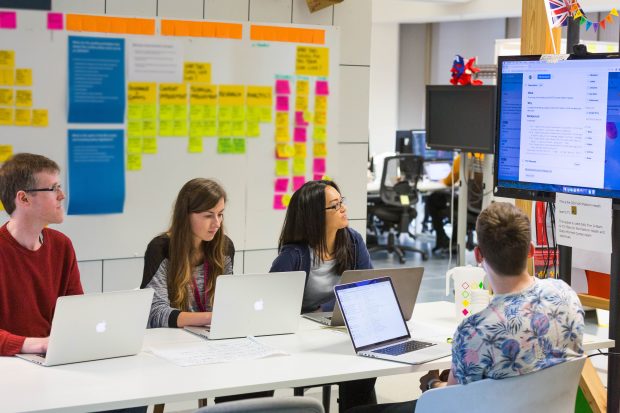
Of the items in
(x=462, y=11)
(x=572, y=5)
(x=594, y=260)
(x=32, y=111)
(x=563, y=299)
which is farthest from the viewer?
(x=462, y=11)

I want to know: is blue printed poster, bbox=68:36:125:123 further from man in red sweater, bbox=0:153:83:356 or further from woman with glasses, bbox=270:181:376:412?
man in red sweater, bbox=0:153:83:356

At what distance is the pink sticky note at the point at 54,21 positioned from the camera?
4.37m

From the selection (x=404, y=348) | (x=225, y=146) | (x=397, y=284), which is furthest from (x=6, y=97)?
(x=404, y=348)

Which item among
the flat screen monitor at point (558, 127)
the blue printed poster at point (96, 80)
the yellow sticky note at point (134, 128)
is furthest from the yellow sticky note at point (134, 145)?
the flat screen monitor at point (558, 127)

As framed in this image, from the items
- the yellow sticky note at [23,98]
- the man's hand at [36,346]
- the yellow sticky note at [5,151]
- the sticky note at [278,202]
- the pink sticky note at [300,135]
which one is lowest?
the man's hand at [36,346]

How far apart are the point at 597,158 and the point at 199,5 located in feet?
7.63

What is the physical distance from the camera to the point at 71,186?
14.8 feet

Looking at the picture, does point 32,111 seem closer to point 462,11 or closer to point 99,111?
point 99,111

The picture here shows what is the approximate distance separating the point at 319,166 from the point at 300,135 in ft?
0.71

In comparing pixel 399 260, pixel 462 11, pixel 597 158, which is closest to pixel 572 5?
pixel 597 158

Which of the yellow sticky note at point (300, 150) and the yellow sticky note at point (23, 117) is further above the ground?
the yellow sticky note at point (23, 117)

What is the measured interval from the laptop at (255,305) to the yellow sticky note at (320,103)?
6.76ft

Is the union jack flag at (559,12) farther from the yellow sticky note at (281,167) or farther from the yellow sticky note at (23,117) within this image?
the yellow sticky note at (23,117)

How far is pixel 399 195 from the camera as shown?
30.7 feet
